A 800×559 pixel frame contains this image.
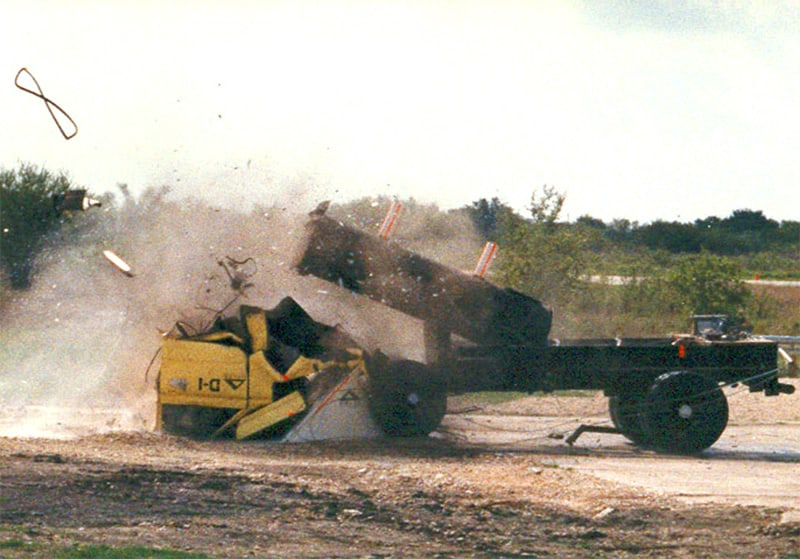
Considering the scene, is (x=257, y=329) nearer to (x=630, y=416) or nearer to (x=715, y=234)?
(x=630, y=416)

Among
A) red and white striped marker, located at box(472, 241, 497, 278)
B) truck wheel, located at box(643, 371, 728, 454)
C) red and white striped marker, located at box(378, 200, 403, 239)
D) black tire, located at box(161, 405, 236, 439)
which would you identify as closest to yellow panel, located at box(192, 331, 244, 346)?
black tire, located at box(161, 405, 236, 439)

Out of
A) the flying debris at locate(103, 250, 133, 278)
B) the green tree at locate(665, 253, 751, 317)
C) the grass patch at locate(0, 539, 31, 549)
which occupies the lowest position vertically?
the grass patch at locate(0, 539, 31, 549)

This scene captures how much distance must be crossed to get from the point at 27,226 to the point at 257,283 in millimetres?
33852

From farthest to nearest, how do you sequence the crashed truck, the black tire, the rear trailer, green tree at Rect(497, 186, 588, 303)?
green tree at Rect(497, 186, 588, 303)
the rear trailer
the black tire
the crashed truck

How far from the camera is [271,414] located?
16703mm

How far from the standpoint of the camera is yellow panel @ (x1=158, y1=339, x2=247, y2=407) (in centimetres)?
1670

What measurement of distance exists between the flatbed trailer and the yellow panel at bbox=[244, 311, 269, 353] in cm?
83

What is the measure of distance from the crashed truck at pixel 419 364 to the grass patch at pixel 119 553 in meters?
7.55

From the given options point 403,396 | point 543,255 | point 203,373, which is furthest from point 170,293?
point 543,255

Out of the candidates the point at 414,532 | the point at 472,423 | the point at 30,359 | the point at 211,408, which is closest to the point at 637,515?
the point at 414,532

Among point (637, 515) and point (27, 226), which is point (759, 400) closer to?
point (637, 515)

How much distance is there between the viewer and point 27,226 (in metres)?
49.5

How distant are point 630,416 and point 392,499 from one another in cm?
649

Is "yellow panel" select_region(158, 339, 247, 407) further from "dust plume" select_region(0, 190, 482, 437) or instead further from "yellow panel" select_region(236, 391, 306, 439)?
"dust plume" select_region(0, 190, 482, 437)
